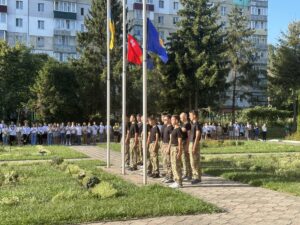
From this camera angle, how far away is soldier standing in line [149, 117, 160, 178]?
1534 centimetres

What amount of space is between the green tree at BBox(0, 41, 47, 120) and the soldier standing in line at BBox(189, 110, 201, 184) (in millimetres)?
35092

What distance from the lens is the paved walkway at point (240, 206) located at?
8.82 metres

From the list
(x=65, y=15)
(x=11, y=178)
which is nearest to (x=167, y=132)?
(x=11, y=178)

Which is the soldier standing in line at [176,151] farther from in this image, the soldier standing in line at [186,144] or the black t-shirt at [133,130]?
the black t-shirt at [133,130]

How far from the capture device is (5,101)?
46.0m

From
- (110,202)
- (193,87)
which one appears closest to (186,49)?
(193,87)

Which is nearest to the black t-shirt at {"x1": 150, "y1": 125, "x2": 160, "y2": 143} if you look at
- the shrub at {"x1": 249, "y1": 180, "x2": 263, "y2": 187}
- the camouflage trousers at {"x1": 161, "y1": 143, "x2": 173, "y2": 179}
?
the camouflage trousers at {"x1": 161, "y1": 143, "x2": 173, "y2": 179}

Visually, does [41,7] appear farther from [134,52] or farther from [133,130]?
[134,52]

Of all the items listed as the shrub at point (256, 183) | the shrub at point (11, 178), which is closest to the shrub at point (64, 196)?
the shrub at point (11, 178)

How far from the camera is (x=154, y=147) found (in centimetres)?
1542

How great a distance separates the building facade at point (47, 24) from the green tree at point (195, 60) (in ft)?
81.7

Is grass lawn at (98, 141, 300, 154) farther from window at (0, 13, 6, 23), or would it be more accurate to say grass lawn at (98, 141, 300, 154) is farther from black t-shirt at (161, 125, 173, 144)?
window at (0, 13, 6, 23)

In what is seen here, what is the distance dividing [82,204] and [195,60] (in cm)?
4044

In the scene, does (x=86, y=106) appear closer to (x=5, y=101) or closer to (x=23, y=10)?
(x=5, y=101)
